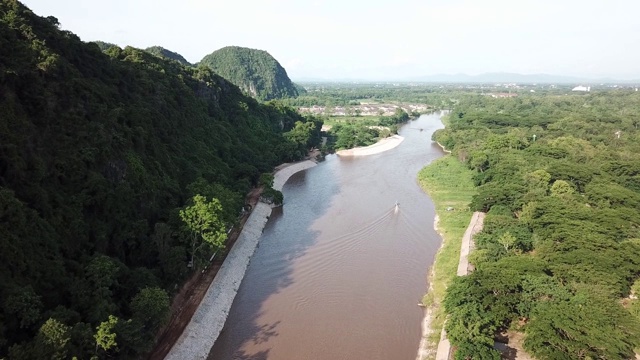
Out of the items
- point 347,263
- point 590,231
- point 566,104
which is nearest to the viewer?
point 590,231

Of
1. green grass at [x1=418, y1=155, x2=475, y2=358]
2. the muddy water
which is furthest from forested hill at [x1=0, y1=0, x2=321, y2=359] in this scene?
green grass at [x1=418, y1=155, x2=475, y2=358]

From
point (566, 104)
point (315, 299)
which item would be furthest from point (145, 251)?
point (566, 104)

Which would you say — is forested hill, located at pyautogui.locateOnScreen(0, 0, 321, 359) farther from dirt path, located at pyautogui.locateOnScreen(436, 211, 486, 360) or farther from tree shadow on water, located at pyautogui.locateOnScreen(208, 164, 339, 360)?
dirt path, located at pyautogui.locateOnScreen(436, 211, 486, 360)

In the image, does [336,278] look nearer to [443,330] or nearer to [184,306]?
[443,330]

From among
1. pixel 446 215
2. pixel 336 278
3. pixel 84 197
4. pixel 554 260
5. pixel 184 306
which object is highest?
pixel 84 197

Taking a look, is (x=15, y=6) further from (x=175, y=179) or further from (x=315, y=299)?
(x=315, y=299)

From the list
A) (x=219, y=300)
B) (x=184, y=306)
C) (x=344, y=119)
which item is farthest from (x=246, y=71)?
(x=184, y=306)
